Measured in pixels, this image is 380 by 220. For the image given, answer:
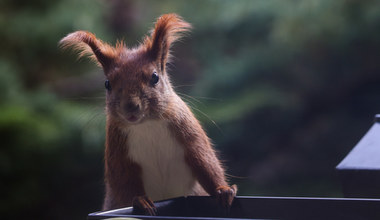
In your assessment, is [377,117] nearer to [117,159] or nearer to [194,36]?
[117,159]

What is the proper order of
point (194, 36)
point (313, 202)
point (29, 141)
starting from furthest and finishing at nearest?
point (194, 36), point (29, 141), point (313, 202)

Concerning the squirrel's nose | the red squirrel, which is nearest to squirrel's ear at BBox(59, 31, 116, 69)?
the red squirrel

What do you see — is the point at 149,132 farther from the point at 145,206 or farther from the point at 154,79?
the point at 145,206

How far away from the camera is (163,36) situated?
34.3 inches

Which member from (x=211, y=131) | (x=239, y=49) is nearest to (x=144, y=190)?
(x=211, y=131)

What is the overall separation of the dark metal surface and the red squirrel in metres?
0.10

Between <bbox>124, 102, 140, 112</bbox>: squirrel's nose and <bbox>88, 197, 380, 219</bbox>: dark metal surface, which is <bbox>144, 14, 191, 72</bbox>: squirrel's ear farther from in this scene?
<bbox>88, 197, 380, 219</bbox>: dark metal surface

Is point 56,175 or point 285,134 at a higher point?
point 285,134

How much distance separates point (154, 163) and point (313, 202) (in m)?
0.30

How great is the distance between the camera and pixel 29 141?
1.63 m

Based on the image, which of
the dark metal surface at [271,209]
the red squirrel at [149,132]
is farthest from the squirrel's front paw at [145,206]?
the red squirrel at [149,132]

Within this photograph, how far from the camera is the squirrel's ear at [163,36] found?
2.78ft

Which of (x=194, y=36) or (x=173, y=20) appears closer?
(x=173, y=20)

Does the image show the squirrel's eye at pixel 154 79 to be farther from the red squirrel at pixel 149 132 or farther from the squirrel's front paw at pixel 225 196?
the squirrel's front paw at pixel 225 196
